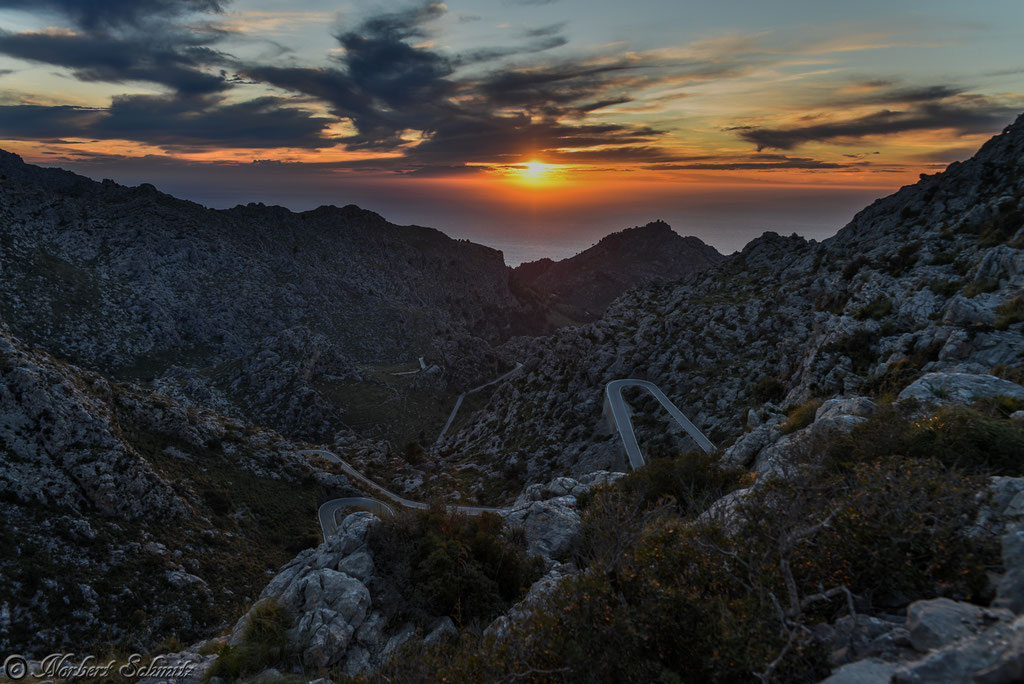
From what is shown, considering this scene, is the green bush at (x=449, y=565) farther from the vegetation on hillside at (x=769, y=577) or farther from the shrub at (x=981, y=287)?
the shrub at (x=981, y=287)

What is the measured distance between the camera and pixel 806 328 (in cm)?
4491

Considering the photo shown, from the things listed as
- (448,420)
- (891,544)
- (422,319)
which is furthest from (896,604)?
(422,319)

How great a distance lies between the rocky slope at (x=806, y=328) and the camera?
2494cm


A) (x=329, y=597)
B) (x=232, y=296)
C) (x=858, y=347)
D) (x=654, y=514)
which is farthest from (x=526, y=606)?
(x=232, y=296)

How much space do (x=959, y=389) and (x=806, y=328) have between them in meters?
32.1

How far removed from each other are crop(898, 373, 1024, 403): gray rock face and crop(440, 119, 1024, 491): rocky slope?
285 centimetres

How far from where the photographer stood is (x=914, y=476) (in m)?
10.4

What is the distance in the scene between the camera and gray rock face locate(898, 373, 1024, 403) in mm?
15430

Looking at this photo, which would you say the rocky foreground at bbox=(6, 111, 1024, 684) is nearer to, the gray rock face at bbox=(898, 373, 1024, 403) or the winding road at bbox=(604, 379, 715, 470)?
the gray rock face at bbox=(898, 373, 1024, 403)

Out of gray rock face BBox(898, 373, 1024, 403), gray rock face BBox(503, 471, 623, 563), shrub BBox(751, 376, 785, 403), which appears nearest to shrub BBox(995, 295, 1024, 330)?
gray rock face BBox(898, 373, 1024, 403)

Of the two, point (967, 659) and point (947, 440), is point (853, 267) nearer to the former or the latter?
point (947, 440)

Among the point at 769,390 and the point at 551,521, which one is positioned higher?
the point at 769,390

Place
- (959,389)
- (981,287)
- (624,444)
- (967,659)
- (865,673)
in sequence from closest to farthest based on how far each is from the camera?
(967,659) < (865,673) < (959,389) < (981,287) < (624,444)

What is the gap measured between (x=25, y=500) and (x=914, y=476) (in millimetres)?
41452
